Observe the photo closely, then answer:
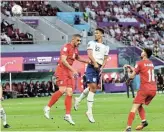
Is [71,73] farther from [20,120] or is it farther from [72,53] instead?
[20,120]

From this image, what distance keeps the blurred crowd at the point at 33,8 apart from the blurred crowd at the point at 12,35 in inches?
91.9

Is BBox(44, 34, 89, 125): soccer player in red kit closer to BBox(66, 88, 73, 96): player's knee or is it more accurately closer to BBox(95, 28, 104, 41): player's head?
BBox(66, 88, 73, 96): player's knee

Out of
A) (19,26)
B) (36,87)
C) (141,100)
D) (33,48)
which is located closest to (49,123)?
(141,100)

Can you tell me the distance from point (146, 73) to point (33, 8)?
146 feet

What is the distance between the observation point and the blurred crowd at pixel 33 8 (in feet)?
193

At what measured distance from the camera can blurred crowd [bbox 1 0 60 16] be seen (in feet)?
193

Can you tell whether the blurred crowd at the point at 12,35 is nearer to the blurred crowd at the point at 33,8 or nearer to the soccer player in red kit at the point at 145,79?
the blurred crowd at the point at 33,8

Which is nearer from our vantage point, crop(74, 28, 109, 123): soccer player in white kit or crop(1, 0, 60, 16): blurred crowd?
crop(74, 28, 109, 123): soccer player in white kit

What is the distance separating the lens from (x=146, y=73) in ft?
54.5

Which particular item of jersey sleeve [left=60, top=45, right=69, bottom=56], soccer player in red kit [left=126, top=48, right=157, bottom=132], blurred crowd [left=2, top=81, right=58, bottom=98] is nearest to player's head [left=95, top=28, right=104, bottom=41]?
jersey sleeve [left=60, top=45, right=69, bottom=56]

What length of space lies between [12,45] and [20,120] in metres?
32.1

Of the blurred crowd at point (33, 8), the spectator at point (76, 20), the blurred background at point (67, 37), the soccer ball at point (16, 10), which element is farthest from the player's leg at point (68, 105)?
the spectator at point (76, 20)

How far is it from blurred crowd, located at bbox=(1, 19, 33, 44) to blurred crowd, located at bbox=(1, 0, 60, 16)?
234 centimetres

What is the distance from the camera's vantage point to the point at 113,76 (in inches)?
2147
